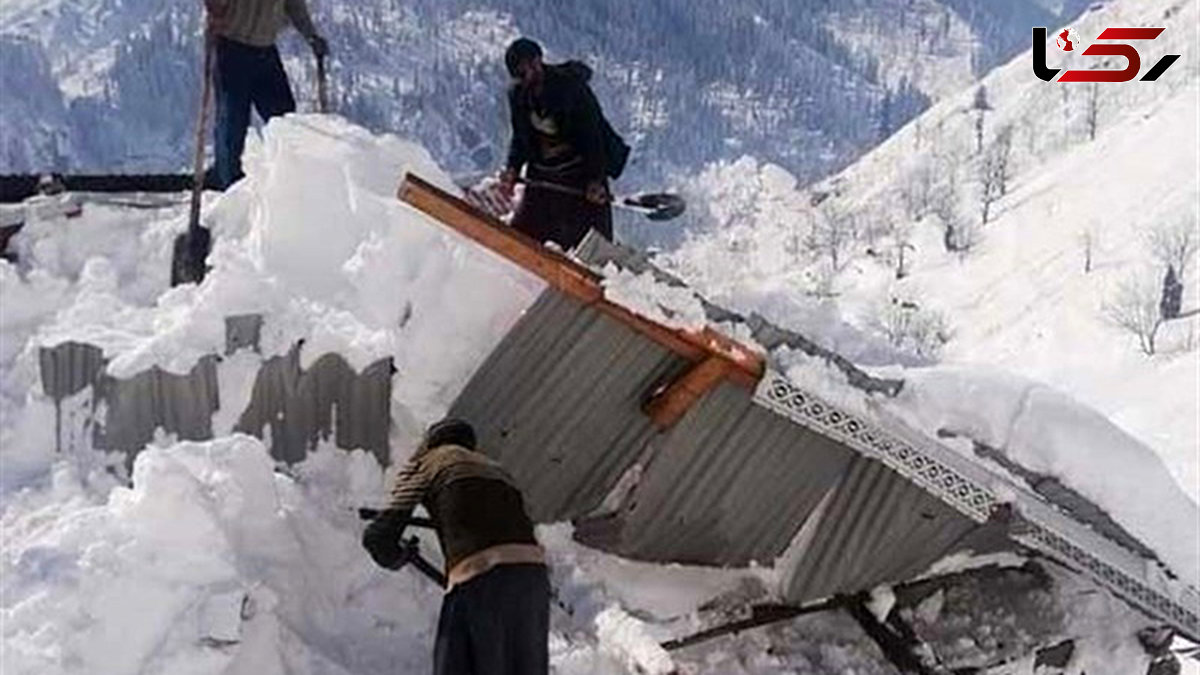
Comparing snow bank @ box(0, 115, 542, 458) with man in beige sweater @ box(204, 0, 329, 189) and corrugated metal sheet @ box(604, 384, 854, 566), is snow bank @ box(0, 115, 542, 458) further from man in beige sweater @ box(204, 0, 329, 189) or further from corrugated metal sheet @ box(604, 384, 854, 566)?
man in beige sweater @ box(204, 0, 329, 189)

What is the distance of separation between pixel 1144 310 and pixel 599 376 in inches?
2239

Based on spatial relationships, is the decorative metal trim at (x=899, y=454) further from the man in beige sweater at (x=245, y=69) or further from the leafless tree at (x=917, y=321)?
the leafless tree at (x=917, y=321)

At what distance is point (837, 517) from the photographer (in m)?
7.11

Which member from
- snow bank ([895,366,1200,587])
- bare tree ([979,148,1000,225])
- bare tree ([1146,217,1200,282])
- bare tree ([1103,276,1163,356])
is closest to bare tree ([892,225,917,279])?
bare tree ([979,148,1000,225])

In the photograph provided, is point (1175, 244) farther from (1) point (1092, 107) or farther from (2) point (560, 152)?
(2) point (560, 152)

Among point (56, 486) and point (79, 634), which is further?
point (56, 486)

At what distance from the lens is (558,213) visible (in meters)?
9.16

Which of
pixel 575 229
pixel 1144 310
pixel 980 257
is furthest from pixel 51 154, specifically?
pixel 575 229

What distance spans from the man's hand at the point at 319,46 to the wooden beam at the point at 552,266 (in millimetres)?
3537

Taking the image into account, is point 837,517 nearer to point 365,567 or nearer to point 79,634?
point 365,567

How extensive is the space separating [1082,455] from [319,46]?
517 cm

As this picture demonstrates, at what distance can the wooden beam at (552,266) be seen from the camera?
6.58m

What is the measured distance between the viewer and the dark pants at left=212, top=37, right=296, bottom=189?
987 cm

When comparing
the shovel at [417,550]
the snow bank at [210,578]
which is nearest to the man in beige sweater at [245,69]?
the snow bank at [210,578]
